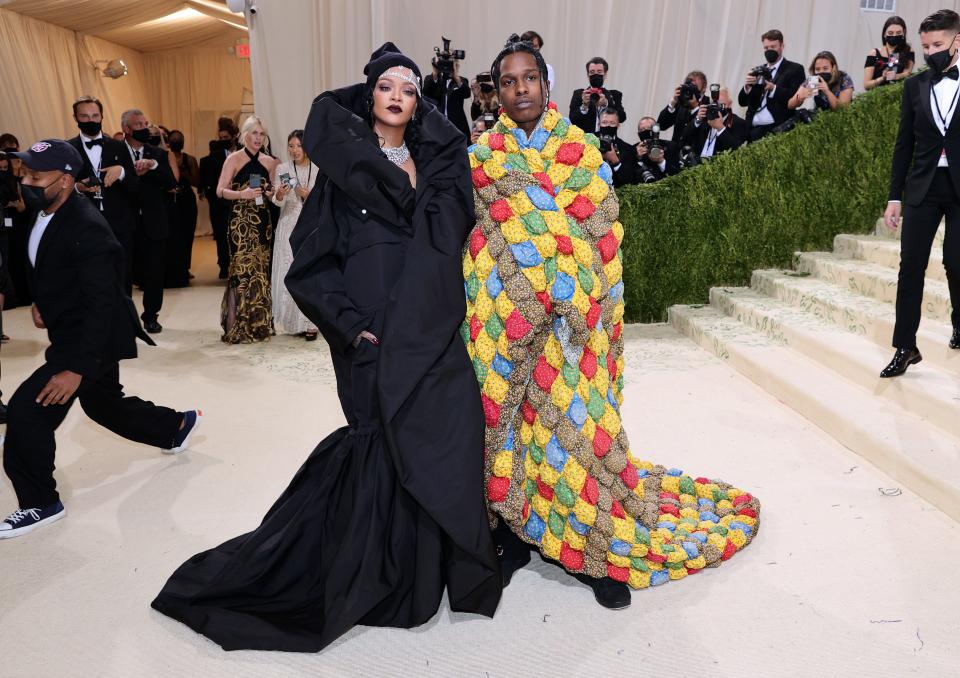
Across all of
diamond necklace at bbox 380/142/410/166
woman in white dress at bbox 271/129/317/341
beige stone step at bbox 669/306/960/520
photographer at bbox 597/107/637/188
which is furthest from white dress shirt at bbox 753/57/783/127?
diamond necklace at bbox 380/142/410/166

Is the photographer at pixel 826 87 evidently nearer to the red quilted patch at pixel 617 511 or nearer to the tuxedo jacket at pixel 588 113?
the tuxedo jacket at pixel 588 113

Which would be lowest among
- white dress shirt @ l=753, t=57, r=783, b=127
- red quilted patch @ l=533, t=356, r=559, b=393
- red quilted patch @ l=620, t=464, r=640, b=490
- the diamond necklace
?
red quilted patch @ l=620, t=464, r=640, b=490

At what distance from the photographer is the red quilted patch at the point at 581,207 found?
2572mm

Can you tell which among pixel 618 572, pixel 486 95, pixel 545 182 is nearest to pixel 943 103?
pixel 545 182

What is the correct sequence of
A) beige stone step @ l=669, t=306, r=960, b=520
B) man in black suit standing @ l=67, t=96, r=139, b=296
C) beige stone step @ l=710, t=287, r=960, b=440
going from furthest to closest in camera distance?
man in black suit standing @ l=67, t=96, r=139, b=296
beige stone step @ l=710, t=287, r=960, b=440
beige stone step @ l=669, t=306, r=960, b=520

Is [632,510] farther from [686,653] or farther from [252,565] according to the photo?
[252,565]

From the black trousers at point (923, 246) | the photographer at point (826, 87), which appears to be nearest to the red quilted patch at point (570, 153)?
the black trousers at point (923, 246)

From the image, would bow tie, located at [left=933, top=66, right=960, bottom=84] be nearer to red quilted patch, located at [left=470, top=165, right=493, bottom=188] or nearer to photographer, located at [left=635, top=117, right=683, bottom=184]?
photographer, located at [left=635, top=117, right=683, bottom=184]

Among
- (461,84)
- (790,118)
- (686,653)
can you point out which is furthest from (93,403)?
(790,118)

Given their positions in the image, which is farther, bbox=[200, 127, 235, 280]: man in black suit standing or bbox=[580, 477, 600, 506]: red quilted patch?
bbox=[200, 127, 235, 280]: man in black suit standing

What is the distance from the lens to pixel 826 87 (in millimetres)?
6242

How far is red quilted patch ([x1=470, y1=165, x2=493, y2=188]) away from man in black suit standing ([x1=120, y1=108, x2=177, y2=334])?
490cm

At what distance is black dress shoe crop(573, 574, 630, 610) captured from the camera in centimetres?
269

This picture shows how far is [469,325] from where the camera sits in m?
2.56
